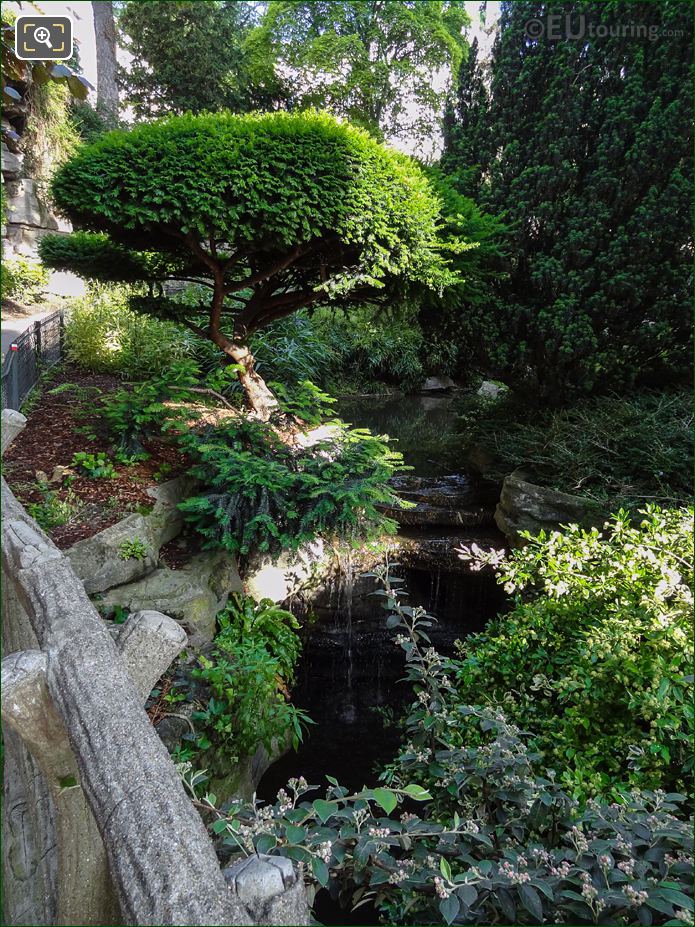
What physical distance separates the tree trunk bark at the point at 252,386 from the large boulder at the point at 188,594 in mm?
1331

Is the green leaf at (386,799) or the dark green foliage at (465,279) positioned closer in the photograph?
the green leaf at (386,799)

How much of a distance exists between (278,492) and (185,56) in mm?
2863

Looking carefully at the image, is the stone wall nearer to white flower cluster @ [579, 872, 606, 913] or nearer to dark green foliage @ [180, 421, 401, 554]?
dark green foliage @ [180, 421, 401, 554]

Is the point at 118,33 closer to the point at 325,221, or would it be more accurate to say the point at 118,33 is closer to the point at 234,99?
the point at 234,99

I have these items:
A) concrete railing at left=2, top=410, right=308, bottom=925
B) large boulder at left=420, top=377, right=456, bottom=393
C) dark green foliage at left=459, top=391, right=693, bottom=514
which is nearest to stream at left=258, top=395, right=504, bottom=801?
dark green foliage at left=459, top=391, right=693, bottom=514

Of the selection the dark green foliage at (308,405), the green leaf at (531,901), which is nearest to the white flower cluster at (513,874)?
the green leaf at (531,901)

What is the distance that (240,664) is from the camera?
9.45ft

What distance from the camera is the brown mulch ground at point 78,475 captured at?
123 inches

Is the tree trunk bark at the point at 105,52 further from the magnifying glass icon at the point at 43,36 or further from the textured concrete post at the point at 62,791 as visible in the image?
the textured concrete post at the point at 62,791

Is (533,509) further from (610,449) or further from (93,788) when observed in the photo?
(93,788)

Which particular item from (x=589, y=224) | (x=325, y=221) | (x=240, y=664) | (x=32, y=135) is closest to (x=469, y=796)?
(x=240, y=664)

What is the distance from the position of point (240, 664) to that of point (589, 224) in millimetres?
4446

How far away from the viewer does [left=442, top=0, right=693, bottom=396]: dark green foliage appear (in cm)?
399

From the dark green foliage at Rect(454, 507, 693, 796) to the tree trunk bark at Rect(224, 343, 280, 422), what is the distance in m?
2.50
